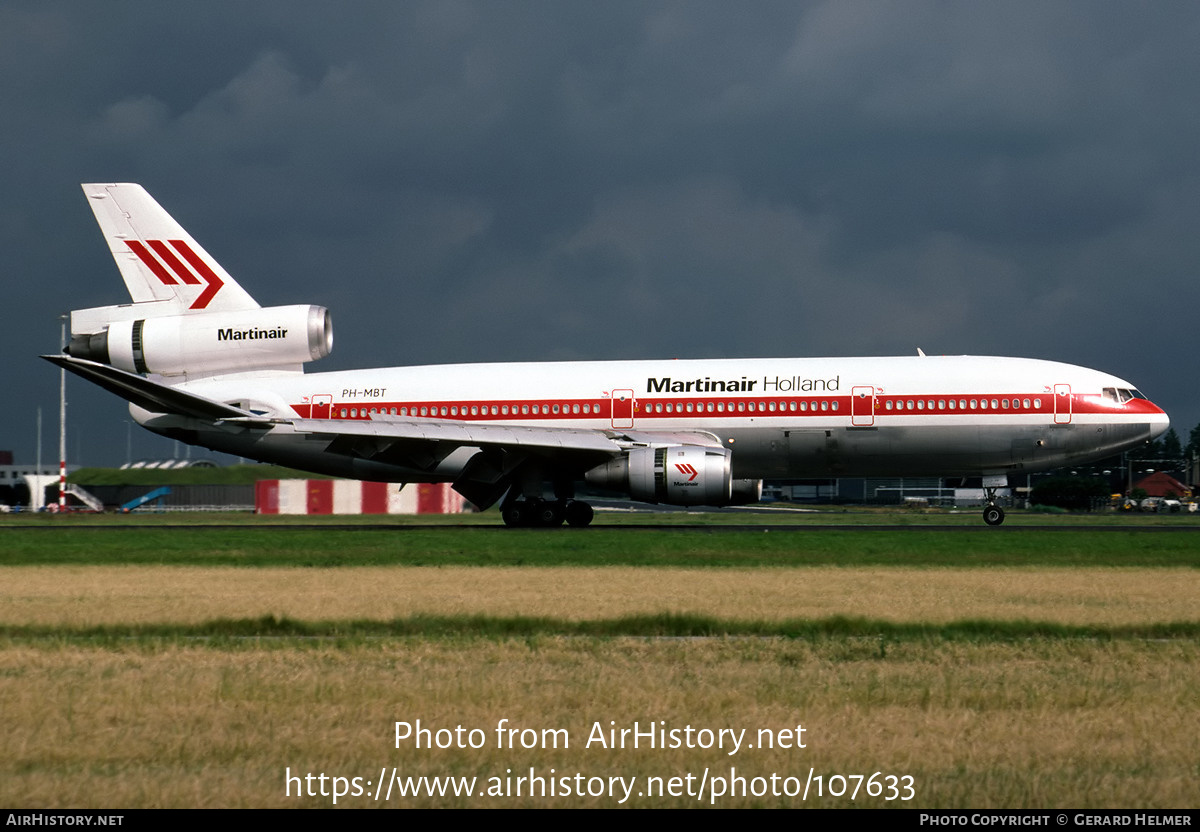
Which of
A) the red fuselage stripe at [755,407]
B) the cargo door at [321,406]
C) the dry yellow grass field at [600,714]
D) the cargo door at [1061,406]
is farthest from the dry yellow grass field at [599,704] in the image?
the cargo door at [321,406]

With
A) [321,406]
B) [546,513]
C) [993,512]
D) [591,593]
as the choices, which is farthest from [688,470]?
[591,593]

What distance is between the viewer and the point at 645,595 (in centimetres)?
1638

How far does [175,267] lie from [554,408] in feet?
37.9

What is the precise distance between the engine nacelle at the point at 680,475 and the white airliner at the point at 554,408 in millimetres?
49

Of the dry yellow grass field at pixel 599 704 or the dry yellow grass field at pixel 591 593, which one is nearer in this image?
the dry yellow grass field at pixel 599 704

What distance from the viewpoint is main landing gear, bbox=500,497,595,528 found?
3488cm

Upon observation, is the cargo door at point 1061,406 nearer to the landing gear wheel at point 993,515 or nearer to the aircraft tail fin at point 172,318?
the landing gear wheel at point 993,515

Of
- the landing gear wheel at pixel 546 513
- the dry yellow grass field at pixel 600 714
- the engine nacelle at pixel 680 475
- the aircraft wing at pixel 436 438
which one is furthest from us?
the landing gear wheel at pixel 546 513

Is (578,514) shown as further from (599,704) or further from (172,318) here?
(599,704)

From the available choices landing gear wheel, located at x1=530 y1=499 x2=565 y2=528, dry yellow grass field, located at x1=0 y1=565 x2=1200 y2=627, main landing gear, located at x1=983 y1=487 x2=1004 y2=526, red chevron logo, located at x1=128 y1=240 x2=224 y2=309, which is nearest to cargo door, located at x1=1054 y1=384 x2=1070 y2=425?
main landing gear, located at x1=983 y1=487 x2=1004 y2=526

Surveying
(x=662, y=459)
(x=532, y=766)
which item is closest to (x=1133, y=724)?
(x=532, y=766)

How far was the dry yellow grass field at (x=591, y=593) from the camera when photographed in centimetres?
1430

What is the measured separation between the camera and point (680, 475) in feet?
103
